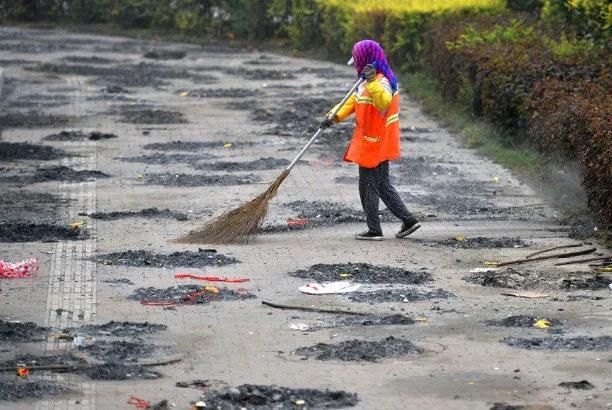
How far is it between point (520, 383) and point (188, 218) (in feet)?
17.8

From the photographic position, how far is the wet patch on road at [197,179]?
45.2ft

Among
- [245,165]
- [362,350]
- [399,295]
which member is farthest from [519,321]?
[245,165]

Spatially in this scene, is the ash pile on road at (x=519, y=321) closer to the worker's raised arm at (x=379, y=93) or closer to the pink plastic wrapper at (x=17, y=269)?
the worker's raised arm at (x=379, y=93)

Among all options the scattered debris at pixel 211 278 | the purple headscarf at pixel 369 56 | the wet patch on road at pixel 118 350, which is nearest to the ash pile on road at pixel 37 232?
the scattered debris at pixel 211 278

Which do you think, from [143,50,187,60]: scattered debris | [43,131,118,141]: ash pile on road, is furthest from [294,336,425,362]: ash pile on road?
[143,50,187,60]: scattered debris

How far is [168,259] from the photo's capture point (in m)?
10.3

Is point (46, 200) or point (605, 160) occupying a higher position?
point (605, 160)

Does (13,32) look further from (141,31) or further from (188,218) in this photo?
(188,218)

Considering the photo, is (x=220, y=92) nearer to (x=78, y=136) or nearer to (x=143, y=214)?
(x=78, y=136)

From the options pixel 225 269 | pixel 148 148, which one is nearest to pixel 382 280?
pixel 225 269

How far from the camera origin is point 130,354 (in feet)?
25.6

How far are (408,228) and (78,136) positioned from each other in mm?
6869

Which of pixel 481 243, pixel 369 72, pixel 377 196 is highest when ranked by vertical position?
pixel 369 72

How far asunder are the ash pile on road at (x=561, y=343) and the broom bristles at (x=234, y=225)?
3.51 metres
